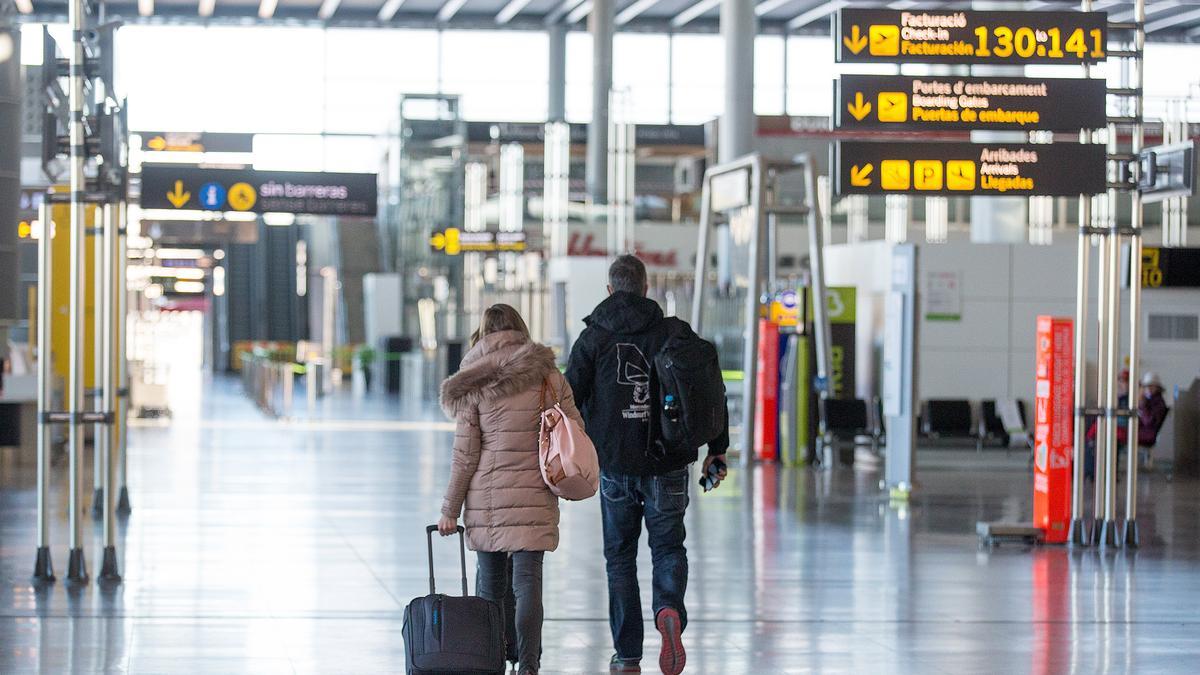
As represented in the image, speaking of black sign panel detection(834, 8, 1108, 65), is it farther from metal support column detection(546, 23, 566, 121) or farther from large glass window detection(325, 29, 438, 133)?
large glass window detection(325, 29, 438, 133)

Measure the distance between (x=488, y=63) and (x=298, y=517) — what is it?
3776 centimetres

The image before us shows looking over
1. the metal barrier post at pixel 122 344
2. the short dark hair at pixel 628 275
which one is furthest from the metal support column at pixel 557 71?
the short dark hair at pixel 628 275

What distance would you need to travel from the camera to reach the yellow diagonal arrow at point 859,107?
11617 mm

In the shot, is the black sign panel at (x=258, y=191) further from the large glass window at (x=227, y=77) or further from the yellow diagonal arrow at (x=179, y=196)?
the large glass window at (x=227, y=77)

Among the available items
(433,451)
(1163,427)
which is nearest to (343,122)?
(433,451)

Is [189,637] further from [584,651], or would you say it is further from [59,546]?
[59,546]

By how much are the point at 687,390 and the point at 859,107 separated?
5.32 meters

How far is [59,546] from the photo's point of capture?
36.1 ft

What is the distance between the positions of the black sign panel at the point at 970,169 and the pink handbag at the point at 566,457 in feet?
19.5

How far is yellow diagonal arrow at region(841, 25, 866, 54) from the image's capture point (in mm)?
11562

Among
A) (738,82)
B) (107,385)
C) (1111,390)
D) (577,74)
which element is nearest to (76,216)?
(107,385)

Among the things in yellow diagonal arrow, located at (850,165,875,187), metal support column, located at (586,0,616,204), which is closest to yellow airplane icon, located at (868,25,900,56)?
yellow diagonal arrow, located at (850,165,875,187)

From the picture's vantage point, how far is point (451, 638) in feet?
19.0

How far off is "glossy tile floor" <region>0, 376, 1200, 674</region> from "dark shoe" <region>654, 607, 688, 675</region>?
0.51m
